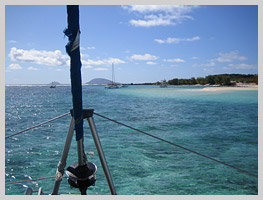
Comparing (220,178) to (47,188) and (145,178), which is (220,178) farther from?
(47,188)

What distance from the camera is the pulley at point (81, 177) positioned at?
1731 millimetres

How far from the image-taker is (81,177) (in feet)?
5.66

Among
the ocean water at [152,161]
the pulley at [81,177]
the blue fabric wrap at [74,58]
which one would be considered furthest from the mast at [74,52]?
the ocean water at [152,161]

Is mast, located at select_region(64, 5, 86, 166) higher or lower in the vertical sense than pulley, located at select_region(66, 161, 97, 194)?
higher

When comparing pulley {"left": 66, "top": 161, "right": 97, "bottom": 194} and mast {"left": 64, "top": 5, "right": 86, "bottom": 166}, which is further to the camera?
pulley {"left": 66, "top": 161, "right": 97, "bottom": 194}

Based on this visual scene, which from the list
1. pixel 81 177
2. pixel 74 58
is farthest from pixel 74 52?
pixel 81 177

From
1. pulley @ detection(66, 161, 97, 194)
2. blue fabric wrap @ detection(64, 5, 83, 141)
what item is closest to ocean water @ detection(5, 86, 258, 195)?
pulley @ detection(66, 161, 97, 194)

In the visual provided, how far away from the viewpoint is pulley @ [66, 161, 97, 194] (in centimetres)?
173

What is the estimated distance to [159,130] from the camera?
1756 centimetres

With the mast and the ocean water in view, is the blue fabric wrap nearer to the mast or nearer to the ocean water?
the mast

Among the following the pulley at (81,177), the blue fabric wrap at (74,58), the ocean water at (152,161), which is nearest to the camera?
the blue fabric wrap at (74,58)

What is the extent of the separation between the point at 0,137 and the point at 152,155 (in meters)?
9.47

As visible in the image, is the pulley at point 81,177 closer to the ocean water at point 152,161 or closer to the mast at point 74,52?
the mast at point 74,52

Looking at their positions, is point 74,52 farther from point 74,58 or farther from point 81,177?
point 81,177
